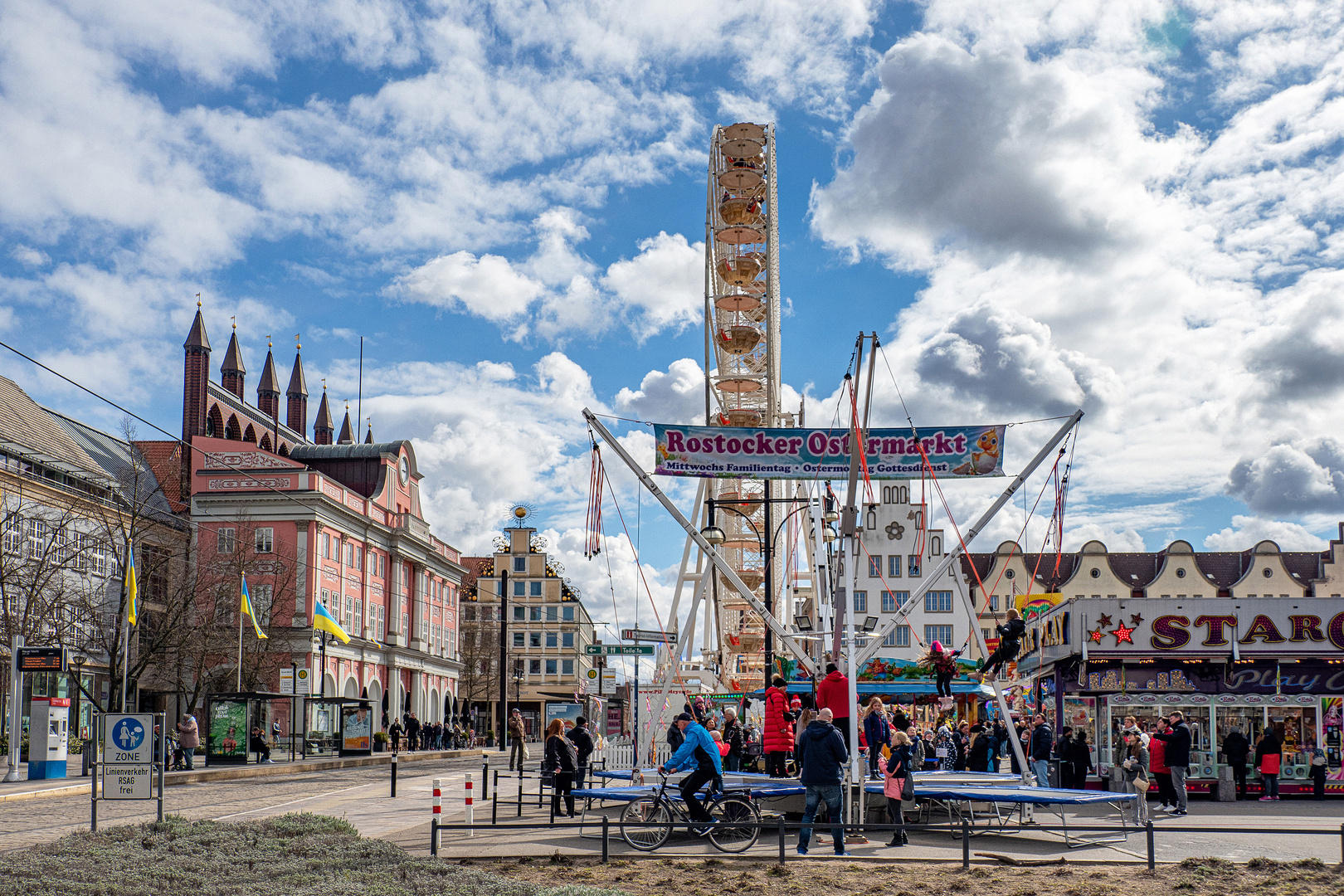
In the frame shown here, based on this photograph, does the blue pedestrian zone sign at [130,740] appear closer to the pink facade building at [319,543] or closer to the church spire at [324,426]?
the pink facade building at [319,543]

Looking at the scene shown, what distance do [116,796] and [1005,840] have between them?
11162mm

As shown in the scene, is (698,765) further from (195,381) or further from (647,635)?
(195,381)

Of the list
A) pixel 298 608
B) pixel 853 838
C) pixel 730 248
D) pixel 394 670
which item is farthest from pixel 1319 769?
pixel 394 670

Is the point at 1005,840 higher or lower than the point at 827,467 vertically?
lower

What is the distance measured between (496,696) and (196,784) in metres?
78.1

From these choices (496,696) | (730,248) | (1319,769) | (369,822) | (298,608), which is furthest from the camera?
(496,696)

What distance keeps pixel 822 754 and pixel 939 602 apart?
66.5 meters

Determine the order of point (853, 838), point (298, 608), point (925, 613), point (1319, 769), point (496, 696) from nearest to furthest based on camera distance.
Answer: point (853, 838) → point (1319, 769) → point (298, 608) → point (925, 613) → point (496, 696)

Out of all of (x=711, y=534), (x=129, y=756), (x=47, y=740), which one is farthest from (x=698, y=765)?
(x=47, y=740)

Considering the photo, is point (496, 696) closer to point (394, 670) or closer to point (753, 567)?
point (394, 670)

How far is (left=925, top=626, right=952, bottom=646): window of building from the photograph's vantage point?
7888 cm

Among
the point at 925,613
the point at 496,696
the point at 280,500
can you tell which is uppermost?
the point at 280,500

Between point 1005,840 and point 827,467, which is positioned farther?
point 827,467

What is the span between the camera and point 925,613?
259ft
